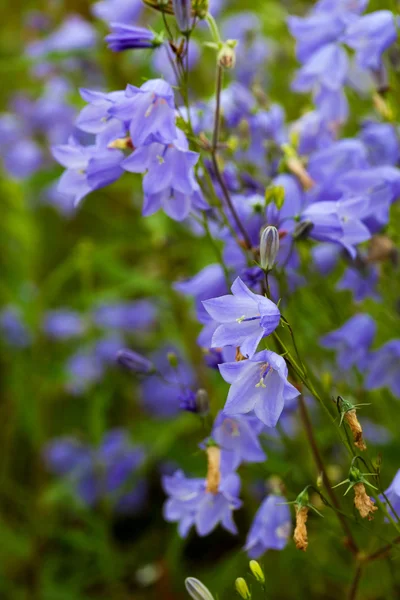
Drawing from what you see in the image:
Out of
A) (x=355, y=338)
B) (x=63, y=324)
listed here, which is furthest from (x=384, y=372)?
(x=63, y=324)

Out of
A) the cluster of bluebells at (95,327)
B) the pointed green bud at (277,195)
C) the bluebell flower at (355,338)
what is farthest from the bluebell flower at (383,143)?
the cluster of bluebells at (95,327)

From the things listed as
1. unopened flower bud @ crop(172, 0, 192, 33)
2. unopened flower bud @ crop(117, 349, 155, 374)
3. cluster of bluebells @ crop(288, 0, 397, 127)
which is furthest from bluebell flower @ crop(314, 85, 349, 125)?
unopened flower bud @ crop(117, 349, 155, 374)

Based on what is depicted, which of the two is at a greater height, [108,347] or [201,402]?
[201,402]

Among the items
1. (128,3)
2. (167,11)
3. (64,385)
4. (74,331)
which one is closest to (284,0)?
(128,3)

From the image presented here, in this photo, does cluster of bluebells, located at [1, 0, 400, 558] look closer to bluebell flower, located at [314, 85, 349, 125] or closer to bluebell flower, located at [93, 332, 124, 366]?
bluebell flower, located at [314, 85, 349, 125]

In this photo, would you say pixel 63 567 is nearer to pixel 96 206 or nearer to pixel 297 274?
Answer: pixel 297 274

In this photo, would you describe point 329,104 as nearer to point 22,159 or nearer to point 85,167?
point 85,167
